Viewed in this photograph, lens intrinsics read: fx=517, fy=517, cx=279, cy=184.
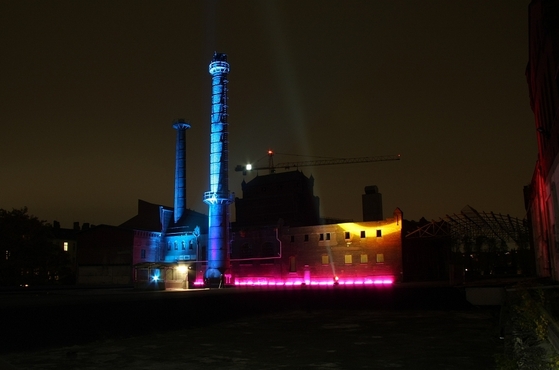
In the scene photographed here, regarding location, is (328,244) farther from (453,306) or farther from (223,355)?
(223,355)

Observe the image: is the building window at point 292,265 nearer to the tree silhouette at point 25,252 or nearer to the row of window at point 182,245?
the row of window at point 182,245

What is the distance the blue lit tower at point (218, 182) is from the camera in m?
51.1

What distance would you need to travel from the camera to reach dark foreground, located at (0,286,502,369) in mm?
11172

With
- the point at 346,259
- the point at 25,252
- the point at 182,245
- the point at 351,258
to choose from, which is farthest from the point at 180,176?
the point at 351,258

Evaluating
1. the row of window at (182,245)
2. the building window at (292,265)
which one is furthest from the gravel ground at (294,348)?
the row of window at (182,245)

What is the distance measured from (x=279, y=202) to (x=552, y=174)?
65.3 meters

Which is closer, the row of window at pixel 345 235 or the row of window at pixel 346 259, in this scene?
the row of window at pixel 346 259

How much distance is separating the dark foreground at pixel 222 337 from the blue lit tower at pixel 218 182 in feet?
95.6

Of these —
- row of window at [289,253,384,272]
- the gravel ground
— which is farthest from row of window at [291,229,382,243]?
the gravel ground

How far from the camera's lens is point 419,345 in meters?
13.1

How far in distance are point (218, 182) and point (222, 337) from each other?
37114 millimetres

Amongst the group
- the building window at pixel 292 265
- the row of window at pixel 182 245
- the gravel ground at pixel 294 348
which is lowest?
the gravel ground at pixel 294 348

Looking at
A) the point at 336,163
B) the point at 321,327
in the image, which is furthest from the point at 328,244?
the point at 336,163

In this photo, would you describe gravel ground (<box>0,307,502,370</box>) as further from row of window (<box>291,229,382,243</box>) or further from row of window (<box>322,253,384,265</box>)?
row of window (<box>291,229,382,243</box>)
